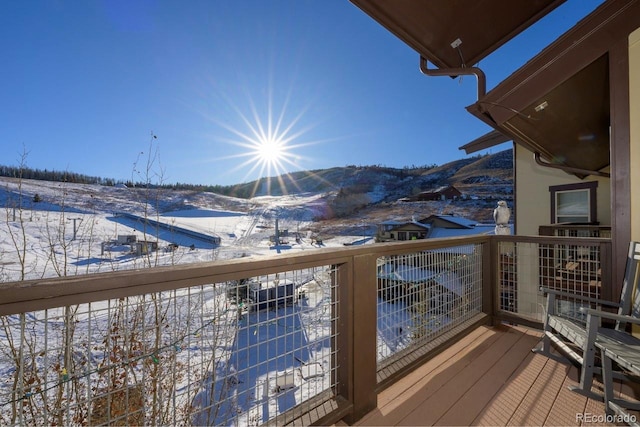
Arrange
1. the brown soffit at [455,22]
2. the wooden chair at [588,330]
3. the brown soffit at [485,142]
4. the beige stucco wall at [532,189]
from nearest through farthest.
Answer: the wooden chair at [588,330] < the brown soffit at [455,22] < the beige stucco wall at [532,189] < the brown soffit at [485,142]

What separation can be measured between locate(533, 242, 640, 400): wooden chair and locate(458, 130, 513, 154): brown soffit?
495 cm

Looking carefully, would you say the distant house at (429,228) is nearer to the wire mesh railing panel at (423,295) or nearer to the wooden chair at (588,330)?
the wire mesh railing panel at (423,295)

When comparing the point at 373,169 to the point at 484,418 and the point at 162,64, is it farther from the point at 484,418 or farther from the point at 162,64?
the point at 484,418

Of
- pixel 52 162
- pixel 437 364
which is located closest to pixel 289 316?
pixel 437 364

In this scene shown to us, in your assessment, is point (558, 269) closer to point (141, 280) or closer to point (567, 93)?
point (567, 93)

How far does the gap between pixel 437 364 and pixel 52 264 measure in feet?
14.4

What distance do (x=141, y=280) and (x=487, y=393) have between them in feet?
7.04

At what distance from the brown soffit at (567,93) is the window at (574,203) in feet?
3.74

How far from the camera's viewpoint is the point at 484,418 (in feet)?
5.08

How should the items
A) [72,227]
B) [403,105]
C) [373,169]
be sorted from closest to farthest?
[72,227] < [403,105] < [373,169]

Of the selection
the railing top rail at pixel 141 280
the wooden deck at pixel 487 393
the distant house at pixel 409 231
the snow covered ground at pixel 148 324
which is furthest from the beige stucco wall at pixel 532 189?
the railing top rail at pixel 141 280

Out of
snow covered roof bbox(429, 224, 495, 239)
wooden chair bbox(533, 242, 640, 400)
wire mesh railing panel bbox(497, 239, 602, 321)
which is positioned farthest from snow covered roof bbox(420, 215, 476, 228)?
wooden chair bbox(533, 242, 640, 400)

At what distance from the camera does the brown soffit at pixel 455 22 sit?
2.56 metres

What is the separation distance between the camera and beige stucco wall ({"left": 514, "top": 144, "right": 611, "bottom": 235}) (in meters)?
5.90
